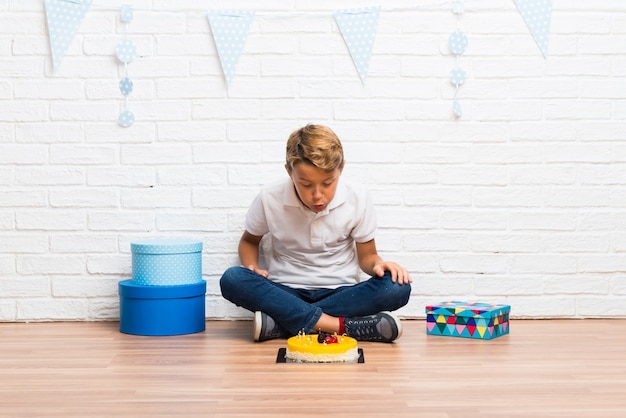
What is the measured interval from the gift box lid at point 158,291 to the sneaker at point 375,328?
1.60 feet

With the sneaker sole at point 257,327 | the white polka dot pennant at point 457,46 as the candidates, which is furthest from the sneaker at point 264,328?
the white polka dot pennant at point 457,46

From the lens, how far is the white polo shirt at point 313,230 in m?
2.57

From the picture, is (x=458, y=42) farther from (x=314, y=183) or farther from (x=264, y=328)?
(x=264, y=328)

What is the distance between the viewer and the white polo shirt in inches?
101

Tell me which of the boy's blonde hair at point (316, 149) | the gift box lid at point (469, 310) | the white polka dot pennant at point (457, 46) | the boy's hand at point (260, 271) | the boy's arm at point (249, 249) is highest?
the white polka dot pennant at point (457, 46)

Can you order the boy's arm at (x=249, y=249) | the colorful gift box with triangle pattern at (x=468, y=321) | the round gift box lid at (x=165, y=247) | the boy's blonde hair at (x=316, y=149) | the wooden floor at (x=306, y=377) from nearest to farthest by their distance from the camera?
the wooden floor at (x=306, y=377)
the boy's blonde hair at (x=316, y=149)
the colorful gift box with triangle pattern at (x=468, y=321)
the round gift box lid at (x=165, y=247)
the boy's arm at (x=249, y=249)

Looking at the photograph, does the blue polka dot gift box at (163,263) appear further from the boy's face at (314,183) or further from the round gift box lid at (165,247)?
the boy's face at (314,183)

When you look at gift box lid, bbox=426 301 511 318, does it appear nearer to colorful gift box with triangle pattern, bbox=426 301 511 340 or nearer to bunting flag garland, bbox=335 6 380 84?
colorful gift box with triangle pattern, bbox=426 301 511 340

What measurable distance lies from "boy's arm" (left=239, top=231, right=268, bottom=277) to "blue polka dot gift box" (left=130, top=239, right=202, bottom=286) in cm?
17

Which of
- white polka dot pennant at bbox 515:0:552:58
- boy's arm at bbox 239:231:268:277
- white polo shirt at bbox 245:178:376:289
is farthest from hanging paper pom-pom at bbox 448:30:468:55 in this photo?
boy's arm at bbox 239:231:268:277

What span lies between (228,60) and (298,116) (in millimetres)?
291

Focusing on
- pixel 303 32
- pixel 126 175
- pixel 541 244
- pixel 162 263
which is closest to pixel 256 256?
pixel 162 263

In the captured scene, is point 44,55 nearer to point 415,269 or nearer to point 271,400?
point 415,269

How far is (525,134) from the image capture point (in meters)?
2.77
